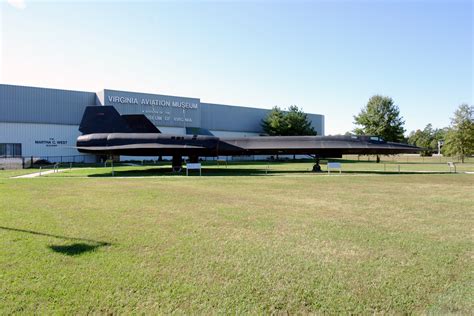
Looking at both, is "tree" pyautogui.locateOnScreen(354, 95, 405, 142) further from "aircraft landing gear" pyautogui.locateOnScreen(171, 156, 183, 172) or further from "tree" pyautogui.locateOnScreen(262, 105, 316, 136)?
"aircraft landing gear" pyautogui.locateOnScreen(171, 156, 183, 172)

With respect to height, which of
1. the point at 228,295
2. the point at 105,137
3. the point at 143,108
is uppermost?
the point at 143,108

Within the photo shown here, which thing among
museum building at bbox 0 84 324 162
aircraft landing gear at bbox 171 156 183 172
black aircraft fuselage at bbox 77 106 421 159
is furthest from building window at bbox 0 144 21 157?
aircraft landing gear at bbox 171 156 183 172

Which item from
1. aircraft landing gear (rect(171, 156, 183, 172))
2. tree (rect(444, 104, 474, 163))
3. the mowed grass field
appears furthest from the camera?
tree (rect(444, 104, 474, 163))

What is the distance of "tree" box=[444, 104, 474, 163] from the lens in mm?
42375

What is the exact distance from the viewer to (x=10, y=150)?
3547 centimetres

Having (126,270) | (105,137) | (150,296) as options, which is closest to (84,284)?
(126,270)

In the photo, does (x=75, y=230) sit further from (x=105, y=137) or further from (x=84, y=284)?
(x=105, y=137)

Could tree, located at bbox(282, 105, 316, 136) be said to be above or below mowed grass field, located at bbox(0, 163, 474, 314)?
above

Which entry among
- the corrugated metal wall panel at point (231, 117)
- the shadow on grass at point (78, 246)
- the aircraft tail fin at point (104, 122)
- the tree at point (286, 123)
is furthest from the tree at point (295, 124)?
the shadow on grass at point (78, 246)

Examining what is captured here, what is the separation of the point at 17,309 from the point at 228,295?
7.06 feet

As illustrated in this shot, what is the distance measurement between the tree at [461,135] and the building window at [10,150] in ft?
179

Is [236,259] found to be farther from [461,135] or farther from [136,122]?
[461,135]

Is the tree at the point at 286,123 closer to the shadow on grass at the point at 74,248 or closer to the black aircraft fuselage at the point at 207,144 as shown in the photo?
the black aircraft fuselage at the point at 207,144

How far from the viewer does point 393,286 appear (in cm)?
368
